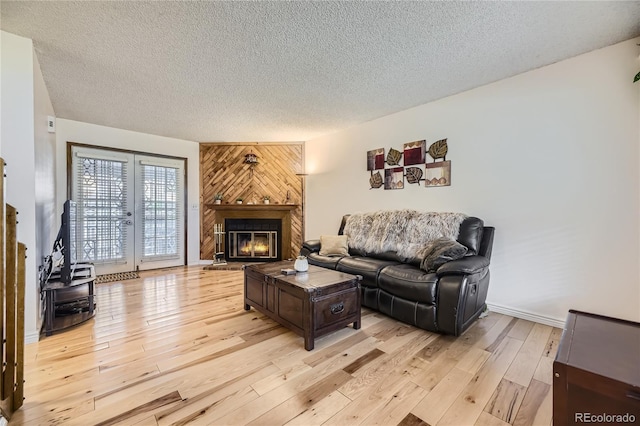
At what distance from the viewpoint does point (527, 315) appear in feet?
8.66

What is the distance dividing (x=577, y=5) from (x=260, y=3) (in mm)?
2173

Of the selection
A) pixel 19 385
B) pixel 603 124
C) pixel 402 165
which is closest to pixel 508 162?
pixel 603 124

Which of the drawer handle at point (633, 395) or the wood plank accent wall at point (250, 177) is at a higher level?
the wood plank accent wall at point (250, 177)

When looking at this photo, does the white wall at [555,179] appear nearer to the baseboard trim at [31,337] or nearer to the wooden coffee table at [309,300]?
the wooden coffee table at [309,300]

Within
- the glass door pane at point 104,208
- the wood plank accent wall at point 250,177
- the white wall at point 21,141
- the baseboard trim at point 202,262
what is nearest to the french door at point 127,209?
the glass door pane at point 104,208

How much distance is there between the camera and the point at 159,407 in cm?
144

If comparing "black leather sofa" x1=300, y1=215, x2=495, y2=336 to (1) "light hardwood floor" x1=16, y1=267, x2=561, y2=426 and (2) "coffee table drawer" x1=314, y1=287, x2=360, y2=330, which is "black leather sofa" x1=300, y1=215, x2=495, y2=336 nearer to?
(1) "light hardwood floor" x1=16, y1=267, x2=561, y2=426

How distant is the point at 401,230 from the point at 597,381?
7.66 feet

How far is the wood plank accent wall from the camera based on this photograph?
5.34 meters

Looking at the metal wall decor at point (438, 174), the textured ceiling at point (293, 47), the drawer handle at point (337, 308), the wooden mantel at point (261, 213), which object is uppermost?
the textured ceiling at point (293, 47)

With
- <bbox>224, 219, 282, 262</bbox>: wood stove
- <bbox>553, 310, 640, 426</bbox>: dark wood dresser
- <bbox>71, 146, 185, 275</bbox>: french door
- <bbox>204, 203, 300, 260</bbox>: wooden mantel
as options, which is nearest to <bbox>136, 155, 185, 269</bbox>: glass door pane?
<bbox>71, 146, 185, 275</bbox>: french door

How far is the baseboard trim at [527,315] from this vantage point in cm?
246

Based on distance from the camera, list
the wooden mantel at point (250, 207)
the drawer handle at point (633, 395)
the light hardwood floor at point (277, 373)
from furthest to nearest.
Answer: the wooden mantel at point (250, 207), the light hardwood floor at point (277, 373), the drawer handle at point (633, 395)
